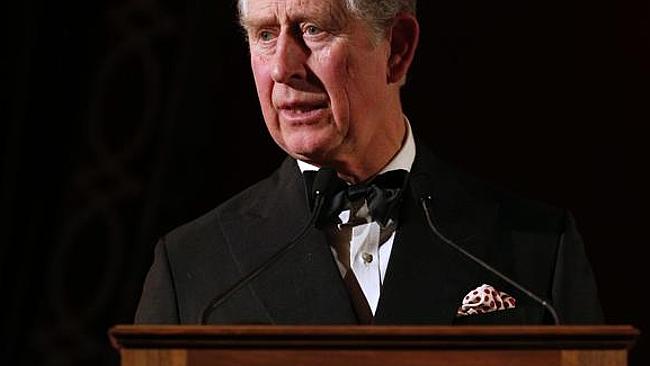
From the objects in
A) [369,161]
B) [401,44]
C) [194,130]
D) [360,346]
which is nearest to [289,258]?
[369,161]

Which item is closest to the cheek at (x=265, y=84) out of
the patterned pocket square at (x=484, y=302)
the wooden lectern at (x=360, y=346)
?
the patterned pocket square at (x=484, y=302)

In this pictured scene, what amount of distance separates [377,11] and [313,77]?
0.17 metres

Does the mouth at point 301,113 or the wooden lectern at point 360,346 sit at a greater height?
the mouth at point 301,113

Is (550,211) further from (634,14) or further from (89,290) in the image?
(89,290)

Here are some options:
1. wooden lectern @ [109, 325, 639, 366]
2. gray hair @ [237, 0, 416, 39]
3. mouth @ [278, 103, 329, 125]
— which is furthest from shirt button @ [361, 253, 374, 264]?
wooden lectern @ [109, 325, 639, 366]

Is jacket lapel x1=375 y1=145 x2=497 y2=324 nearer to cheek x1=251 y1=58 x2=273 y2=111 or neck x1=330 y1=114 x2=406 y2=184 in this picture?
neck x1=330 y1=114 x2=406 y2=184

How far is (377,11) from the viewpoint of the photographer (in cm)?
281

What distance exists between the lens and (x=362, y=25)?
2799mm

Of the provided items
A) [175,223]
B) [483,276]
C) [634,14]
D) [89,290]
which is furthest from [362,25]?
[89,290]

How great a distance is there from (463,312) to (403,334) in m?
0.58

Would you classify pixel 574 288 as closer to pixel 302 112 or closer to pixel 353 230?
pixel 353 230

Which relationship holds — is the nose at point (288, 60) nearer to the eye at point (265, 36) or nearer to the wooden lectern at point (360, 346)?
the eye at point (265, 36)

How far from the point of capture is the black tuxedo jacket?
2713 mm

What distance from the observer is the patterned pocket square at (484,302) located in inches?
106
